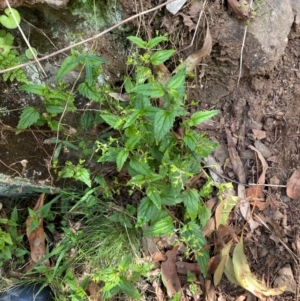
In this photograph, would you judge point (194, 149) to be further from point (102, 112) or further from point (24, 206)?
point (24, 206)

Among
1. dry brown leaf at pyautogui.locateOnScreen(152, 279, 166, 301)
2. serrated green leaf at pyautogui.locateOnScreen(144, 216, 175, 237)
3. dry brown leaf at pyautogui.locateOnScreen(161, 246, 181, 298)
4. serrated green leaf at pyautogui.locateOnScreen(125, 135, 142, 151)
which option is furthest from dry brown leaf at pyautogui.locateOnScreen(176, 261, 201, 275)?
serrated green leaf at pyautogui.locateOnScreen(125, 135, 142, 151)

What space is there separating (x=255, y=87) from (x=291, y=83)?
0.64 feet

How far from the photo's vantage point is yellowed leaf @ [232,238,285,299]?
2158 mm

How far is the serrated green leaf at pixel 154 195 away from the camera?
1.88m

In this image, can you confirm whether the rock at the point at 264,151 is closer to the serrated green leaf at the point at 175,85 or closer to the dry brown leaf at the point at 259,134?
the dry brown leaf at the point at 259,134

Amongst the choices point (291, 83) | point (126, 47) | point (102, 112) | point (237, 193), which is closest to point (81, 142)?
point (102, 112)

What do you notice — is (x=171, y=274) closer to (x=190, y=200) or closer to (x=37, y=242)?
(x=190, y=200)

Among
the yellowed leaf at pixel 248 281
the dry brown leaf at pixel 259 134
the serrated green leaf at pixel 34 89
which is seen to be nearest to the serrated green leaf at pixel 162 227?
the yellowed leaf at pixel 248 281

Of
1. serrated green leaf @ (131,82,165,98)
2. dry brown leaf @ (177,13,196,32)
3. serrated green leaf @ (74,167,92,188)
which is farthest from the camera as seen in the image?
dry brown leaf @ (177,13,196,32)

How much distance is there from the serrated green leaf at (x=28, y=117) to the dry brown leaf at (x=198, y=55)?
0.72 meters

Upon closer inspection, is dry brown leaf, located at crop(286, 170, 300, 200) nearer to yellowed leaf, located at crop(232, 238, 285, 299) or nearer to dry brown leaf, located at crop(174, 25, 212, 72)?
yellowed leaf, located at crop(232, 238, 285, 299)

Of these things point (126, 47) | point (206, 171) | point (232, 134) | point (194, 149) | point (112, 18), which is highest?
point (112, 18)

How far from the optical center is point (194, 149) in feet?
6.23

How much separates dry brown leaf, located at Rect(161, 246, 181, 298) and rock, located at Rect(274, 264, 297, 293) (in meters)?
0.52
